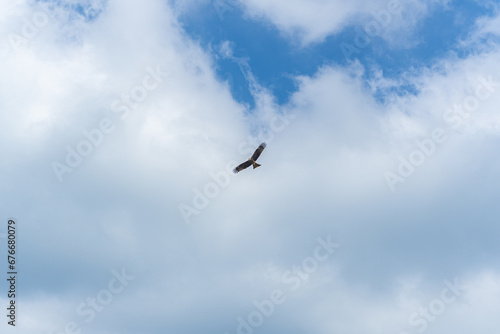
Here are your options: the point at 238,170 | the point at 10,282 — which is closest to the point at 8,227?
the point at 10,282

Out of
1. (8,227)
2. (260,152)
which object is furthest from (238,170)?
(8,227)

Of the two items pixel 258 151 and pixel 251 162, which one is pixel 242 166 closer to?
pixel 251 162

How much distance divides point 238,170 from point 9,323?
54548mm

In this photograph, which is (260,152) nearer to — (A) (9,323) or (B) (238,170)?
(B) (238,170)

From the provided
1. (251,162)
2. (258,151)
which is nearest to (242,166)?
(251,162)

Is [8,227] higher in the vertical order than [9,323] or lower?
higher

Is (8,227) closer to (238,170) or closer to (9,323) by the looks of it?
(9,323)

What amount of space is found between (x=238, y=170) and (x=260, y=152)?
6.00 m

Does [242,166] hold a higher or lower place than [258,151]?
lower

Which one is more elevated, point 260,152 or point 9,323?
point 260,152

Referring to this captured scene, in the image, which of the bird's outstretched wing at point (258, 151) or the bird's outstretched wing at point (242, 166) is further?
the bird's outstretched wing at point (242, 166)

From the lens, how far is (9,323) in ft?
449

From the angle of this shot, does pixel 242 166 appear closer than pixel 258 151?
No

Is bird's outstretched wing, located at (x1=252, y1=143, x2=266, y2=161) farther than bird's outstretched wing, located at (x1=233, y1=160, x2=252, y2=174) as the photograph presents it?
No
